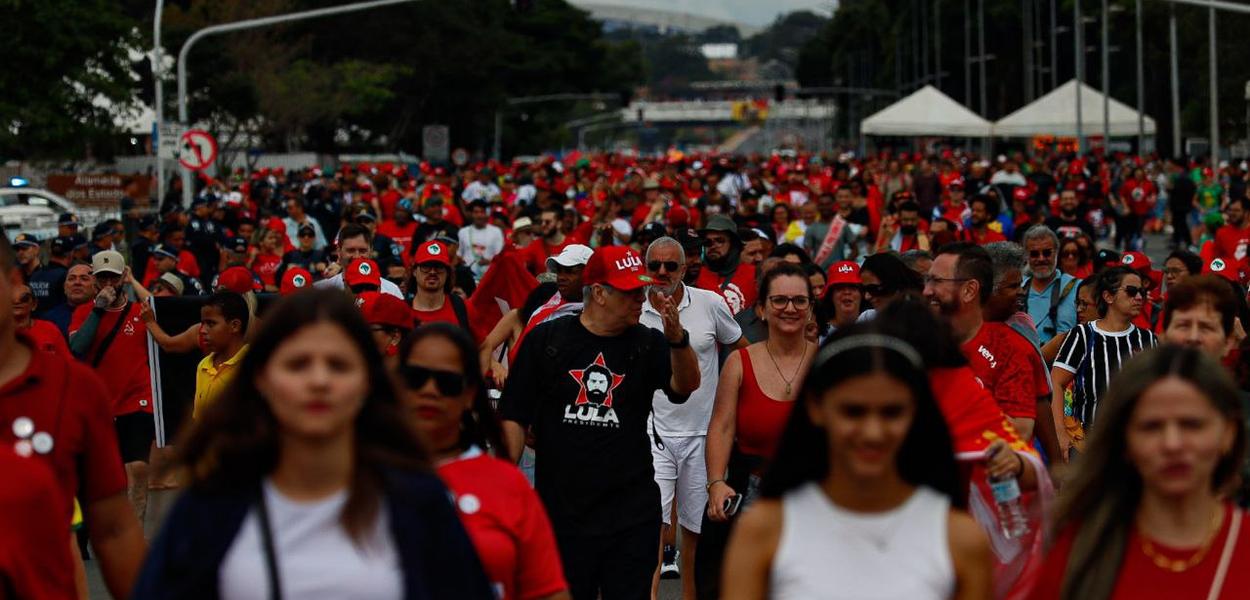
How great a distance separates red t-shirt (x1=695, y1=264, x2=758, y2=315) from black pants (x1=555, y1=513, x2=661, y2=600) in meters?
4.82

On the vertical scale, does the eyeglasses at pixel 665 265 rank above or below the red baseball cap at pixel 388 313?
above

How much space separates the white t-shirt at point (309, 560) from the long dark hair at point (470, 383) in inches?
42.3

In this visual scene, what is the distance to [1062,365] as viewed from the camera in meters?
9.21

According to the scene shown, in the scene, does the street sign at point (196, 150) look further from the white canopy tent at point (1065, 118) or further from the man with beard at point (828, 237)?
the white canopy tent at point (1065, 118)

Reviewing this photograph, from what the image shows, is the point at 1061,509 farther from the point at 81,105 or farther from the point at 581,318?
the point at 81,105

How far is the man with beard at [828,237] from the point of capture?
18.3 metres

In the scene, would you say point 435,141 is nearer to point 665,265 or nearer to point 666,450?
point 665,265

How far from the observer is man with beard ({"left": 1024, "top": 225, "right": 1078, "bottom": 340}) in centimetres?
1212

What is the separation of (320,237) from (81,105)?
21474 millimetres

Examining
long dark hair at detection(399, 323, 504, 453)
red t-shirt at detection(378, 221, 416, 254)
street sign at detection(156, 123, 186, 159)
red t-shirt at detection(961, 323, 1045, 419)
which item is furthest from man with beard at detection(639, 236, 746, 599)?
street sign at detection(156, 123, 186, 159)

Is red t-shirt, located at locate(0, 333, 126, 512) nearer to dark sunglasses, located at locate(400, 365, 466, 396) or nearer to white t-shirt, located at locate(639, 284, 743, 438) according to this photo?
dark sunglasses, located at locate(400, 365, 466, 396)

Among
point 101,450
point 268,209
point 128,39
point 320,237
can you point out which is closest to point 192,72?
point 128,39

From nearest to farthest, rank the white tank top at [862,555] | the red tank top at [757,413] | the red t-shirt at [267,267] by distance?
the white tank top at [862,555], the red tank top at [757,413], the red t-shirt at [267,267]

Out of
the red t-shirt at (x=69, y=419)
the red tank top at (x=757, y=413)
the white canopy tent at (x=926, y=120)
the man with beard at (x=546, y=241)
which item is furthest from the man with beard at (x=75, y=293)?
the white canopy tent at (x=926, y=120)
